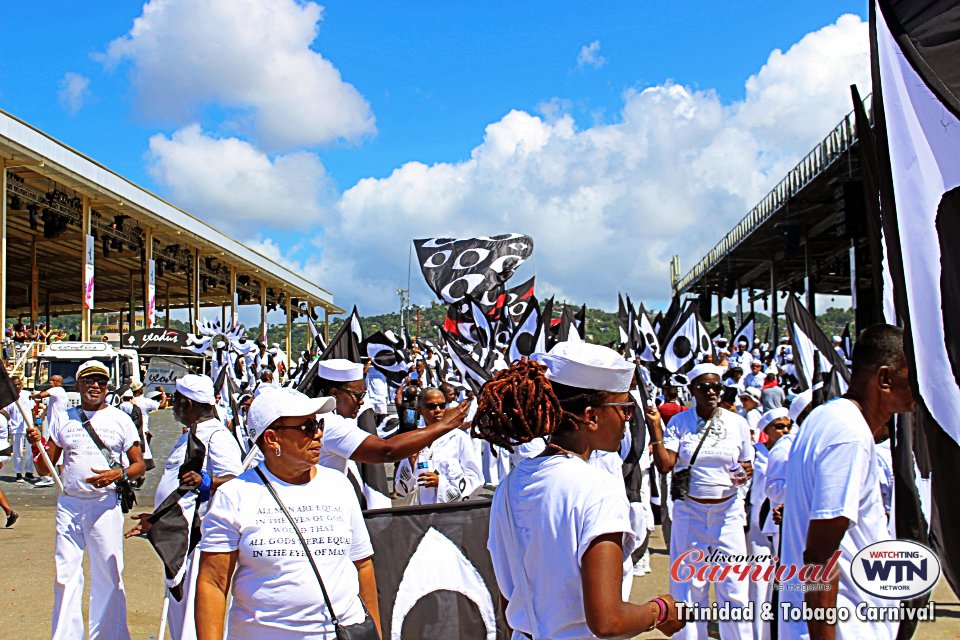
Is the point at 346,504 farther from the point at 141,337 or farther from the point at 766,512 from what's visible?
the point at 141,337

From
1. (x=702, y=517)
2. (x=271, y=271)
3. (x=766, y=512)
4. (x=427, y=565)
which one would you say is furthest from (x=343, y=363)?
(x=271, y=271)

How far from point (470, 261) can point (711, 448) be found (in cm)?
1679

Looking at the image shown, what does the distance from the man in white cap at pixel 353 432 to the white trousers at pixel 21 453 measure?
11192 millimetres

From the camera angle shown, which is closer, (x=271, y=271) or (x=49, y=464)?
(x=49, y=464)

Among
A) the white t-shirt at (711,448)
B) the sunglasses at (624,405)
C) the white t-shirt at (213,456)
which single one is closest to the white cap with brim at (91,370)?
the white t-shirt at (213,456)

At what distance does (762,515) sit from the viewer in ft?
18.9

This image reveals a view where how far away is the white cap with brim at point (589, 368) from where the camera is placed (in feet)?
8.15

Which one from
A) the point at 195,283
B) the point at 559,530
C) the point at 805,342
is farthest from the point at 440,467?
the point at 195,283

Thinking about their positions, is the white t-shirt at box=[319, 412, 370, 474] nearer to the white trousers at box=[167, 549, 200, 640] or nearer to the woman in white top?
the white trousers at box=[167, 549, 200, 640]

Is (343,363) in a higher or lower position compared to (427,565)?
higher

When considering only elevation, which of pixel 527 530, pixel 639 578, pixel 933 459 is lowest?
pixel 639 578

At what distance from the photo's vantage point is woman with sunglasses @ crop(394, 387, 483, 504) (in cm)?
627

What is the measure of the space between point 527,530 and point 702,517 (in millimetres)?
3474

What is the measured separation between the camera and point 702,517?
220 inches
